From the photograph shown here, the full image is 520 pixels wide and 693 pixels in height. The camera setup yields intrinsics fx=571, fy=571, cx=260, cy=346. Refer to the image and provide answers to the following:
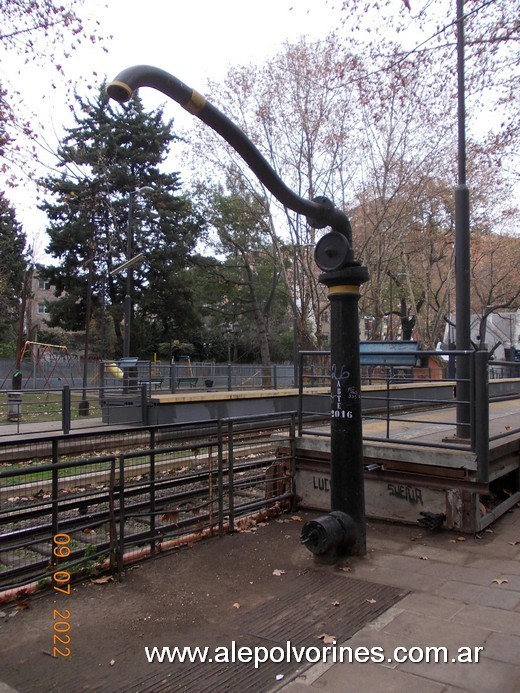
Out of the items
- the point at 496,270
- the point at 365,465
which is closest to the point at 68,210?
the point at 496,270

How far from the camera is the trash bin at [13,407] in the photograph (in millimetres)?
14647

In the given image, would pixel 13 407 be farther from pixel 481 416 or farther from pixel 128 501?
pixel 481 416

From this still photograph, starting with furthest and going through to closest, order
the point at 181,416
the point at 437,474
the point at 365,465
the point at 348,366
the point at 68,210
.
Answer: the point at 68,210, the point at 181,416, the point at 365,465, the point at 437,474, the point at 348,366

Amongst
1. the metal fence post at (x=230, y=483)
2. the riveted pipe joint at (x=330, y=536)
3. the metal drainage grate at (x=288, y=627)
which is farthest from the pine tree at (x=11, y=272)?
the metal drainage grate at (x=288, y=627)

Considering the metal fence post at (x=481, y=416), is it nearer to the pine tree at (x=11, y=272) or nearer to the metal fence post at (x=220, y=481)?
the metal fence post at (x=220, y=481)

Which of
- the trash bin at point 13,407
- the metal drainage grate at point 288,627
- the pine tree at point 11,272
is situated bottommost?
the metal drainage grate at point 288,627

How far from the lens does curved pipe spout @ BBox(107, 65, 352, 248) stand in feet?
12.8

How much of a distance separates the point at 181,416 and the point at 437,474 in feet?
35.2

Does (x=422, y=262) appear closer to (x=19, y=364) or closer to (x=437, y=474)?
(x=19, y=364)

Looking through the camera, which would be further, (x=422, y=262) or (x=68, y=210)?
(x=68, y=210)

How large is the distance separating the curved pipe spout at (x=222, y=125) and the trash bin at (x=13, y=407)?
37.4ft

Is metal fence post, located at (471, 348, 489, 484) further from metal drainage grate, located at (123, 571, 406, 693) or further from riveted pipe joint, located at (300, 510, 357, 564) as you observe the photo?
metal drainage grate, located at (123, 571, 406, 693)

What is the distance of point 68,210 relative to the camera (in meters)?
45.2

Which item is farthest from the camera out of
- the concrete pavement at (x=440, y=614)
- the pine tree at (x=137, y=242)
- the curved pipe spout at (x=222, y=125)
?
the pine tree at (x=137, y=242)
